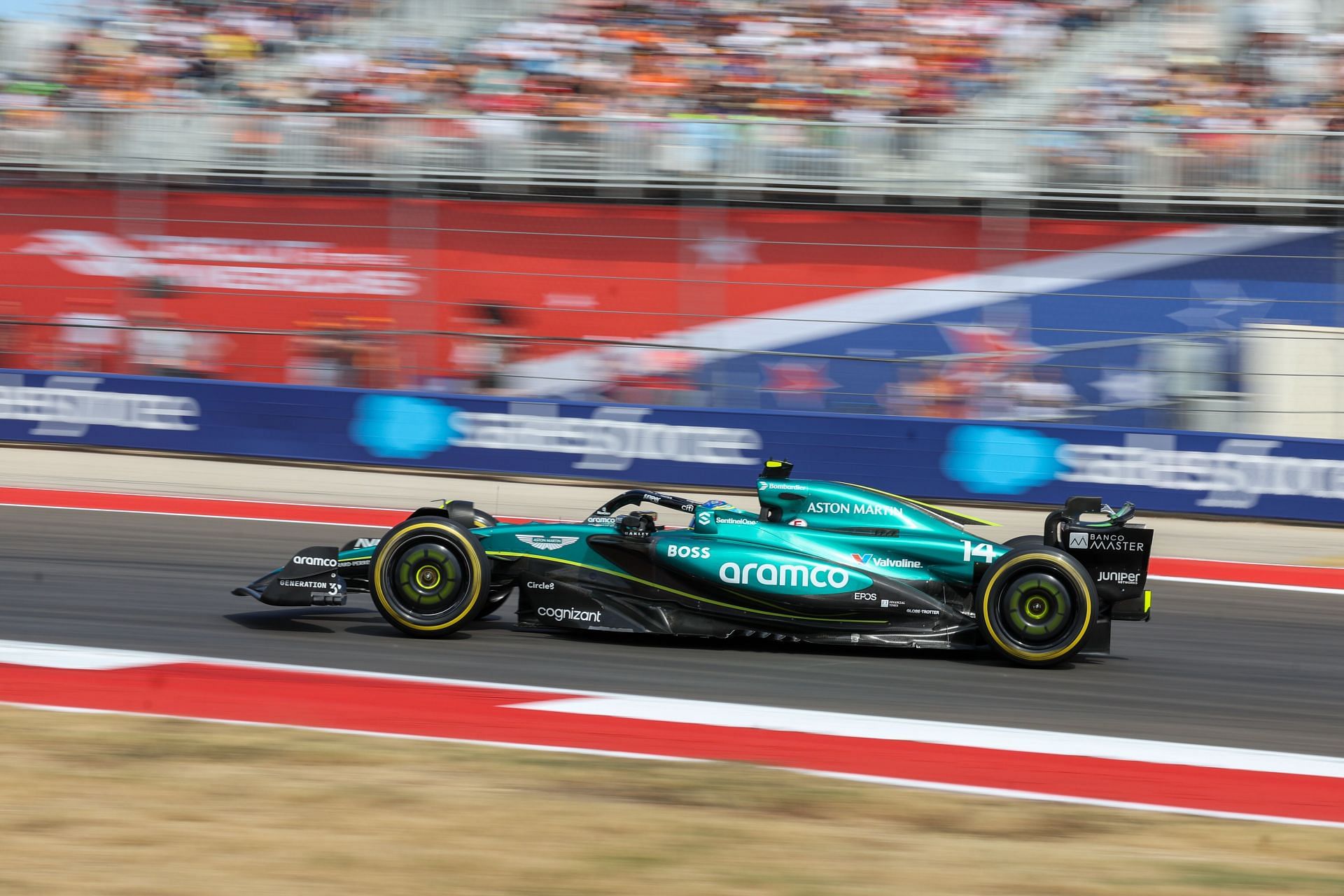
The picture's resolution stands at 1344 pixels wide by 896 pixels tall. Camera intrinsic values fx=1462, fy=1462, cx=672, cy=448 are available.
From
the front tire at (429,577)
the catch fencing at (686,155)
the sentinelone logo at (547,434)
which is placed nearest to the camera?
the front tire at (429,577)

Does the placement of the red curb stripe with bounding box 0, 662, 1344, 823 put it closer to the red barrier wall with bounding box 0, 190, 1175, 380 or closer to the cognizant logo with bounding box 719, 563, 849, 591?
the cognizant logo with bounding box 719, 563, 849, 591

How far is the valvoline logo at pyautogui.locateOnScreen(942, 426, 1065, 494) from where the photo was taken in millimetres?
13000

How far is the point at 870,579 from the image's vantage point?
758 centimetres

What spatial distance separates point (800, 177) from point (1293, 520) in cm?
627

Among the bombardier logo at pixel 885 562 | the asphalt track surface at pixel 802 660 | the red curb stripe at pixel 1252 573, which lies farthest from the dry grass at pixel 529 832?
the red curb stripe at pixel 1252 573

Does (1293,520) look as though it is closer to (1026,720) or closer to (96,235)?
(1026,720)

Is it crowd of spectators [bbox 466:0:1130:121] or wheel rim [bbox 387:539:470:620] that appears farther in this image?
crowd of spectators [bbox 466:0:1130:121]

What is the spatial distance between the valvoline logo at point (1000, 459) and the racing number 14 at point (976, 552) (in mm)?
5427

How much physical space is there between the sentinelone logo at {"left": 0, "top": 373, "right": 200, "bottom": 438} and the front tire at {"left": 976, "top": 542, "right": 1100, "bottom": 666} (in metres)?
9.58

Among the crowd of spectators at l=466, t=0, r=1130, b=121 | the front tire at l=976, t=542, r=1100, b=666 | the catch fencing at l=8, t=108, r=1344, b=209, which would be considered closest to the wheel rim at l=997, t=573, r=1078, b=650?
the front tire at l=976, t=542, r=1100, b=666

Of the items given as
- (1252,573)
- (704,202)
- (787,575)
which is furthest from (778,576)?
(704,202)

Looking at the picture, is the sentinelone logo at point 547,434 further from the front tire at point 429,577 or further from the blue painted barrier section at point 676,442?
the front tire at point 429,577

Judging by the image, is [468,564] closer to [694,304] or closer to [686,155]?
[694,304]

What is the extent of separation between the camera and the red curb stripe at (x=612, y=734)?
5.62 metres
